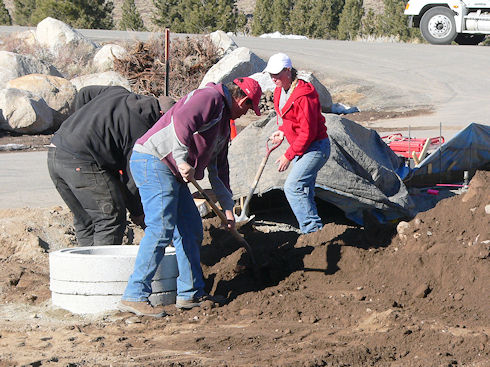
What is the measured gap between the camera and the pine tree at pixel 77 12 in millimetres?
36375

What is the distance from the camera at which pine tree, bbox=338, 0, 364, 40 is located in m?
37.8

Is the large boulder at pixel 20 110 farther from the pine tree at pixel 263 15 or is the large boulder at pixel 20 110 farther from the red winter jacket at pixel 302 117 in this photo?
the pine tree at pixel 263 15

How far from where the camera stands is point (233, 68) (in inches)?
690

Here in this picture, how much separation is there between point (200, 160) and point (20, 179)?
6545mm

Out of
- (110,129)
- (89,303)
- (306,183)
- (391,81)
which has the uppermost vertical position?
(110,129)

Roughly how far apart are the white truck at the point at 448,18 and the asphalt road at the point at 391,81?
570 millimetres

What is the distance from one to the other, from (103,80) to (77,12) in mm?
19518

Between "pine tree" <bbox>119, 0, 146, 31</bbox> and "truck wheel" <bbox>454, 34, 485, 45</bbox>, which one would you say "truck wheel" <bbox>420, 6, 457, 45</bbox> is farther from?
"pine tree" <bbox>119, 0, 146, 31</bbox>

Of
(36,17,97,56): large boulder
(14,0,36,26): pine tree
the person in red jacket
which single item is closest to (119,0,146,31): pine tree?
(14,0,36,26): pine tree

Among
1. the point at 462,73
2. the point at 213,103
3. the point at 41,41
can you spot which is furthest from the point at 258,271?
the point at 41,41

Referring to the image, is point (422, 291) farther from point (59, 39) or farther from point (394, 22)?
point (394, 22)

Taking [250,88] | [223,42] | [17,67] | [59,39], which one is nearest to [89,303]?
[250,88]

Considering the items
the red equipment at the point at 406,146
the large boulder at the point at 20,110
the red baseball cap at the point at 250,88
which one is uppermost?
the red baseball cap at the point at 250,88

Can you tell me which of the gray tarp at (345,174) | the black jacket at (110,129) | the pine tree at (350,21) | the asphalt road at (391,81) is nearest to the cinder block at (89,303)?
the black jacket at (110,129)
